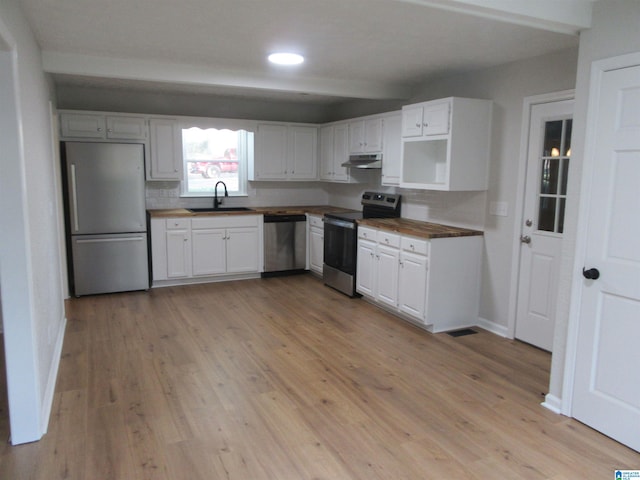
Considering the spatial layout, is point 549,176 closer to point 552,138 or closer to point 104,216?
point 552,138

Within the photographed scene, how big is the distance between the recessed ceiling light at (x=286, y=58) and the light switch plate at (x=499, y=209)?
84.0 inches

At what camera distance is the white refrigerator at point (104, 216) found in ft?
16.5

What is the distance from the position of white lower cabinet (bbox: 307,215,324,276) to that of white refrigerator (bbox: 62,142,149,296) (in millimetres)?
2105

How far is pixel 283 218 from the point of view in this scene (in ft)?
→ 20.4

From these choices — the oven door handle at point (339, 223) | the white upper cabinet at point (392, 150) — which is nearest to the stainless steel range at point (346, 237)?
the oven door handle at point (339, 223)

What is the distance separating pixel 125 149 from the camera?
16.9 feet

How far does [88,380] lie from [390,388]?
208cm

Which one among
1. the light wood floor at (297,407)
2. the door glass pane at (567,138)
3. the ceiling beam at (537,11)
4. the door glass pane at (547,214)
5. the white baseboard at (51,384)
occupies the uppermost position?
the ceiling beam at (537,11)

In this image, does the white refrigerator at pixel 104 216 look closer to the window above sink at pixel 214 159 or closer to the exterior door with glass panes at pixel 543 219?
the window above sink at pixel 214 159

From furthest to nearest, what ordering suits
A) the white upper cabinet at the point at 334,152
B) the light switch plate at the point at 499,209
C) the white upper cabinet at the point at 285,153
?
the white upper cabinet at the point at 285,153
the white upper cabinet at the point at 334,152
the light switch plate at the point at 499,209

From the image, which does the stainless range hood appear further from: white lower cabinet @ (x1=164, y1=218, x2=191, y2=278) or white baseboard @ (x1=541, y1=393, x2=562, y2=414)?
white baseboard @ (x1=541, y1=393, x2=562, y2=414)

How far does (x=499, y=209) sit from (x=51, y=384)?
12.2 feet

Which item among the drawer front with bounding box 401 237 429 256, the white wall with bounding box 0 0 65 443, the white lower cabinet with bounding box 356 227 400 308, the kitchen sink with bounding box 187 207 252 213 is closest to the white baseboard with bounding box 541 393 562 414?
the drawer front with bounding box 401 237 429 256

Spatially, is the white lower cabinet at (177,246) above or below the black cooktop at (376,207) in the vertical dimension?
below
